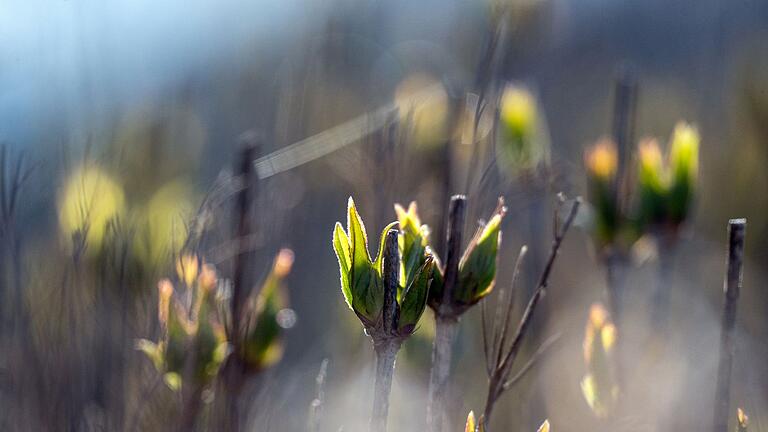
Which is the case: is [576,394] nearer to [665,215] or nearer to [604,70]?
[665,215]

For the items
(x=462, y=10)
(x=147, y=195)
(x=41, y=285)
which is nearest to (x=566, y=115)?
(x=462, y=10)

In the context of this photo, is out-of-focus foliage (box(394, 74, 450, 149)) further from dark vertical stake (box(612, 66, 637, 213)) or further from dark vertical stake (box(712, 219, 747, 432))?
dark vertical stake (box(712, 219, 747, 432))

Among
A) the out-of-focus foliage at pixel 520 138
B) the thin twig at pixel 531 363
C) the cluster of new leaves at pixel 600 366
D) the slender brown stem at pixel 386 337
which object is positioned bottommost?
the cluster of new leaves at pixel 600 366

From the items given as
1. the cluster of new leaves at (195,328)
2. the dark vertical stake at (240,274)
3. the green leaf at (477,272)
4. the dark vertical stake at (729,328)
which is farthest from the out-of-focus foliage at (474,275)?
the dark vertical stake at (240,274)

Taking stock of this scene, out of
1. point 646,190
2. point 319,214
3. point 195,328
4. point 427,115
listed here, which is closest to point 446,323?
point 195,328

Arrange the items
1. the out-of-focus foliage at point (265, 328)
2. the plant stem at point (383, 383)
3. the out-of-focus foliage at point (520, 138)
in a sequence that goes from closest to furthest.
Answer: the plant stem at point (383, 383), the out-of-focus foliage at point (265, 328), the out-of-focus foliage at point (520, 138)

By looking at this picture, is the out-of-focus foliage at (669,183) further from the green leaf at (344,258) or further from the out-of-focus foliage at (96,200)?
the out-of-focus foliage at (96,200)
